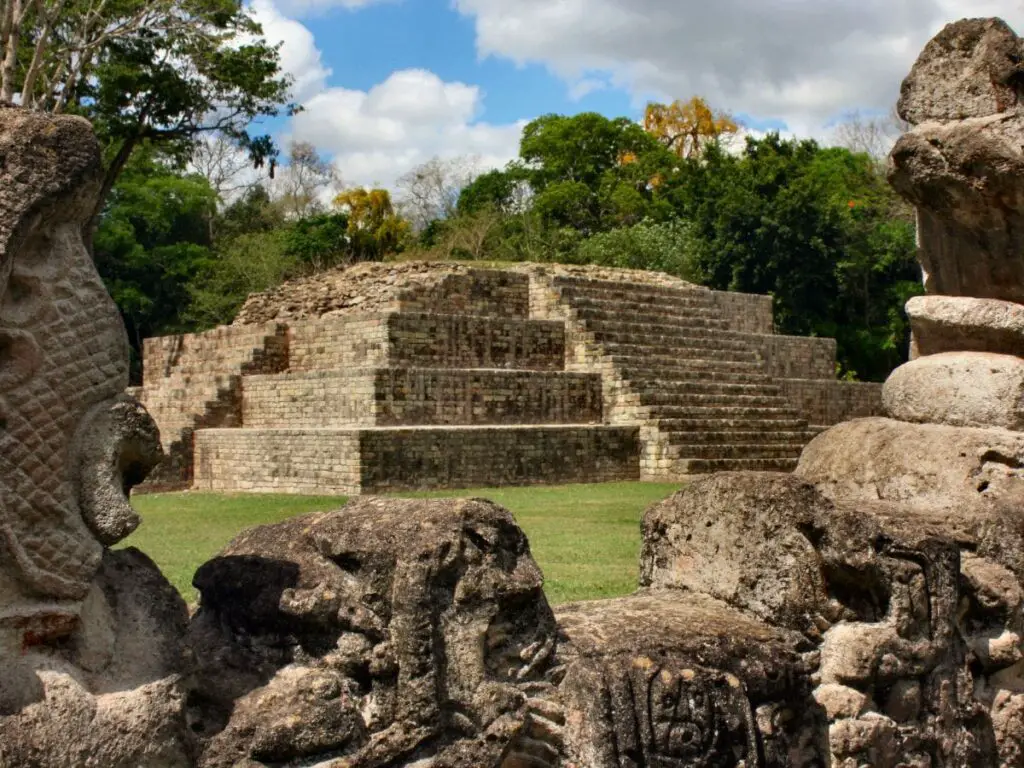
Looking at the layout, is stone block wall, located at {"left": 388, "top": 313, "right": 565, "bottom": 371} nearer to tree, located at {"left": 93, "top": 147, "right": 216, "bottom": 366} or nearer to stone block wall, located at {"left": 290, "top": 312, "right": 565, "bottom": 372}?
stone block wall, located at {"left": 290, "top": 312, "right": 565, "bottom": 372}

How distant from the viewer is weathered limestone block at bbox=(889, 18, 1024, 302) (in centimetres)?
384

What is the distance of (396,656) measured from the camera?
7.47 feet

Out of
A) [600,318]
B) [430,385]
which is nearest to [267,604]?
[430,385]

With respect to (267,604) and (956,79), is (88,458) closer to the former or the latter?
(267,604)

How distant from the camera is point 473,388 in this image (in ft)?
58.0

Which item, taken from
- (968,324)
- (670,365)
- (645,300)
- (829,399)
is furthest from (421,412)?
(968,324)

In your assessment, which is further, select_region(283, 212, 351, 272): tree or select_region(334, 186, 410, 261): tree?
select_region(334, 186, 410, 261): tree

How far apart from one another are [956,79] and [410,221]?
42.3m

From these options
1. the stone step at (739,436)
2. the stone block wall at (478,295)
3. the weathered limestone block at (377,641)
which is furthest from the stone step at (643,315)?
the weathered limestone block at (377,641)

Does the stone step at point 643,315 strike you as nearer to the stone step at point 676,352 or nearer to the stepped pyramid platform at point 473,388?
the stepped pyramid platform at point 473,388

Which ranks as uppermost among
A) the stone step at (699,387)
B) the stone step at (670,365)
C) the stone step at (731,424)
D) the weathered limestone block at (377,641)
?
the stone step at (670,365)

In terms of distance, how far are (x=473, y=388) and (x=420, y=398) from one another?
0.81 meters

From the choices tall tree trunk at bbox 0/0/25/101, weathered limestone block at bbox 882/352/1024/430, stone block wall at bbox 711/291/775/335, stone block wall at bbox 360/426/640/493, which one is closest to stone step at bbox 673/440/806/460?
stone block wall at bbox 360/426/640/493

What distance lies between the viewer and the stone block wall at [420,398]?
17.0 m
